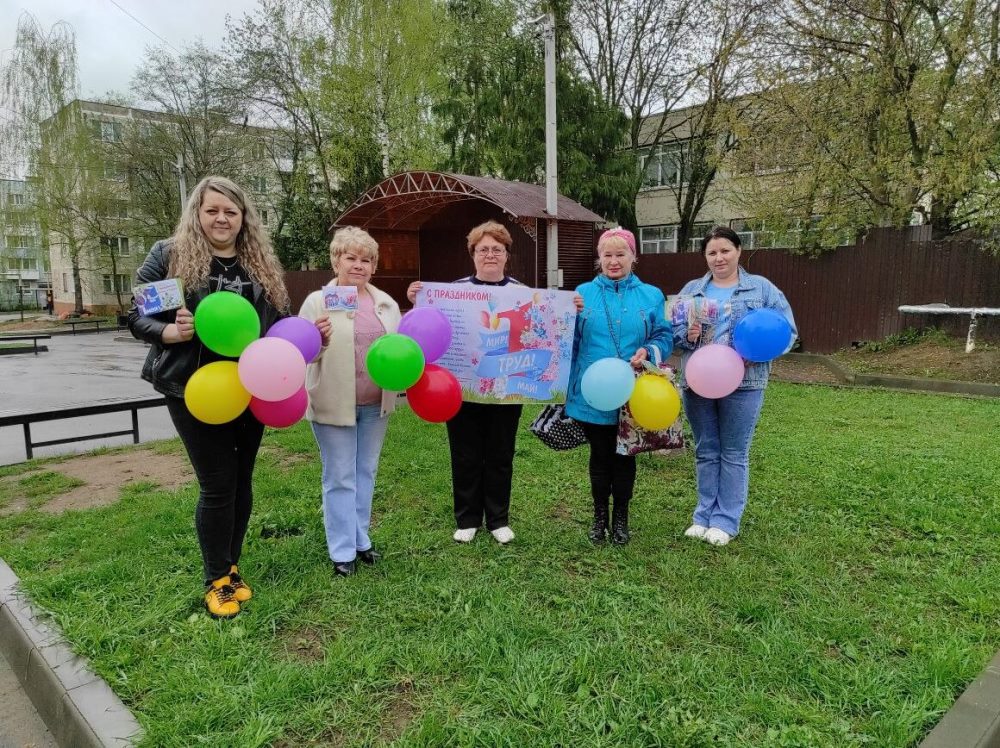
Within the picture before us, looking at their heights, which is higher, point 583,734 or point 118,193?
point 118,193

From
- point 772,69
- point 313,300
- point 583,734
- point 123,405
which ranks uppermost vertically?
point 772,69

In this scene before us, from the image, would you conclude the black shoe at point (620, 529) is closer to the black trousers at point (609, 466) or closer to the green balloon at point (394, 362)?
the black trousers at point (609, 466)

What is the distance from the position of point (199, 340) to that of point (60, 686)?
149 cm

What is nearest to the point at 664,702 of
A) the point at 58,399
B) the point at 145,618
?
the point at 145,618

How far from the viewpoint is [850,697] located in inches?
93.6

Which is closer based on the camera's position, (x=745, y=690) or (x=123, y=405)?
(x=745, y=690)

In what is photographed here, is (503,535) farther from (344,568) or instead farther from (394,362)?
(394,362)

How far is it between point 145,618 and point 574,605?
2010 mm

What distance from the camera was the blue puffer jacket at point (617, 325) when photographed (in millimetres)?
3543

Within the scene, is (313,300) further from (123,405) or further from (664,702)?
(123,405)

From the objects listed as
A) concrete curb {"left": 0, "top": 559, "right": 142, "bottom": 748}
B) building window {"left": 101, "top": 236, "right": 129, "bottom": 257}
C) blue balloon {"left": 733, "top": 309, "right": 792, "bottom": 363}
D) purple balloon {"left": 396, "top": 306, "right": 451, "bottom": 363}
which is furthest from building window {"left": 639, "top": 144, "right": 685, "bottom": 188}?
building window {"left": 101, "top": 236, "right": 129, "bottom": 257}

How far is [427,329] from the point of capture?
333 centimetres

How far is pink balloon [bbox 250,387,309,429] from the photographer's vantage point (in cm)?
294

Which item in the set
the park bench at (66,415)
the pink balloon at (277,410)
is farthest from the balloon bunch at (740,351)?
the park bench at (66,415)
